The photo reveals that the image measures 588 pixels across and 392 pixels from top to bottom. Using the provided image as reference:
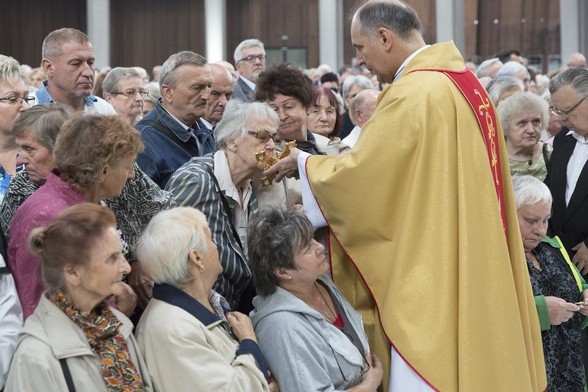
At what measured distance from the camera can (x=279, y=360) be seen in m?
3.83

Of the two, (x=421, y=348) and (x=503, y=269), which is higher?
(x=503, y=269)

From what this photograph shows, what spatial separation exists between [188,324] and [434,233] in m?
1.04

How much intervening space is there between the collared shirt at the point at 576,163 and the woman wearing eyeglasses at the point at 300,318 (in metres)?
1.82

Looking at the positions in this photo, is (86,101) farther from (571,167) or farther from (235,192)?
(571,167)

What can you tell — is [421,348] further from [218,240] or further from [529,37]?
[529,37]

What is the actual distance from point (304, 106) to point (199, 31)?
47.5 ft

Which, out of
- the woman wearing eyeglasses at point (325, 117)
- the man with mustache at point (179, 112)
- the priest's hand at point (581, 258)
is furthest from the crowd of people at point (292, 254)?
the woman wearing eyeglasses at point (325, 117)

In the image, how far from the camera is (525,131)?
18.7 ft

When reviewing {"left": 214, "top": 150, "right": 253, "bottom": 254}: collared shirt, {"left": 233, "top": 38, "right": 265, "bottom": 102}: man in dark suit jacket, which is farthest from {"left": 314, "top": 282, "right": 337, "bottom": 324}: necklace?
{"left": 233, "top": 38, "right": 265, "bottom": 102}: man in dark suit jacket

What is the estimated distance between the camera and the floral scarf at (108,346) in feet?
10.6

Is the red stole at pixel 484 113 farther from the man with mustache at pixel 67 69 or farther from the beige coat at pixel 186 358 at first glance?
the man with mustache at pixel 67 69

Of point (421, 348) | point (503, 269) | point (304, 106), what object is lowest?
point (421, 348)

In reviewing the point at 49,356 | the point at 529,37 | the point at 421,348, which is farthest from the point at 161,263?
the point at 529,37

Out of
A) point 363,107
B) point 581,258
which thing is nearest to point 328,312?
point 581,258
